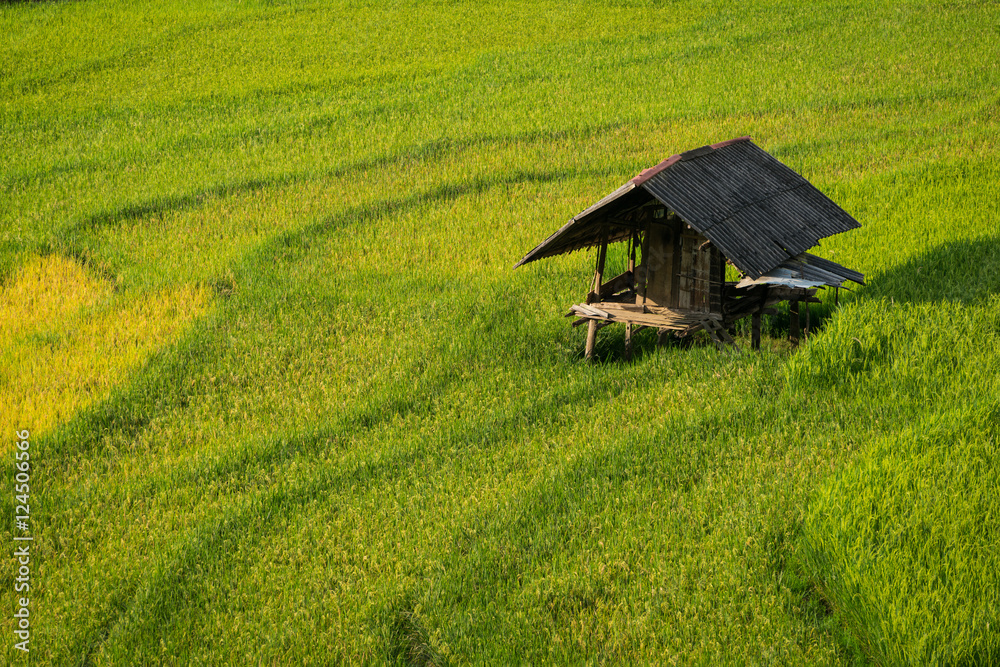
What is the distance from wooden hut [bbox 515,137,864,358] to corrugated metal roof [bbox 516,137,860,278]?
0.01 meters

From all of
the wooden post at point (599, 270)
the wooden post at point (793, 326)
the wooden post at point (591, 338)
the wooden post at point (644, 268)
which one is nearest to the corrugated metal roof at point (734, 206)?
the wooden post at point (599, 270)

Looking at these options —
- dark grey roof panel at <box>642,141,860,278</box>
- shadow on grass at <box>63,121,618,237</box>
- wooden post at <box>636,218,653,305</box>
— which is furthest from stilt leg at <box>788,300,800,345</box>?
shadow on grass at <box>63,121,618,237</box>

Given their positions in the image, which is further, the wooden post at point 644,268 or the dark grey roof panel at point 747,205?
the wooden post at point 644,268

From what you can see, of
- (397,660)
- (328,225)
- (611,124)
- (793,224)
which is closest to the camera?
(397,660)

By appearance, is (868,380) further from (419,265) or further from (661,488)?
(419,265)

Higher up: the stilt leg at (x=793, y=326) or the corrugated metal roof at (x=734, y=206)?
the corrugated metal roof at (x=734, y=206)

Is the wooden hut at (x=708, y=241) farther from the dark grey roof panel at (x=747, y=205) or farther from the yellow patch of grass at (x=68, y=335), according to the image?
the yellow patch of grass at (x=68, y=335)

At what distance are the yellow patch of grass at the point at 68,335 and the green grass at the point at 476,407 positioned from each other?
0.19ft

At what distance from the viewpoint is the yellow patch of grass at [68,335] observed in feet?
27.6

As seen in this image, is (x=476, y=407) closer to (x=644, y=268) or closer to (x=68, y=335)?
(x=644, y=268)

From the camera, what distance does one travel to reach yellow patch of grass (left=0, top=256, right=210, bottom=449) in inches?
331

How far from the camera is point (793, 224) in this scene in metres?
8.34

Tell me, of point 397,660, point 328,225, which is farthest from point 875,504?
point 328,225

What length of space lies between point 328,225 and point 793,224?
7537 mm
